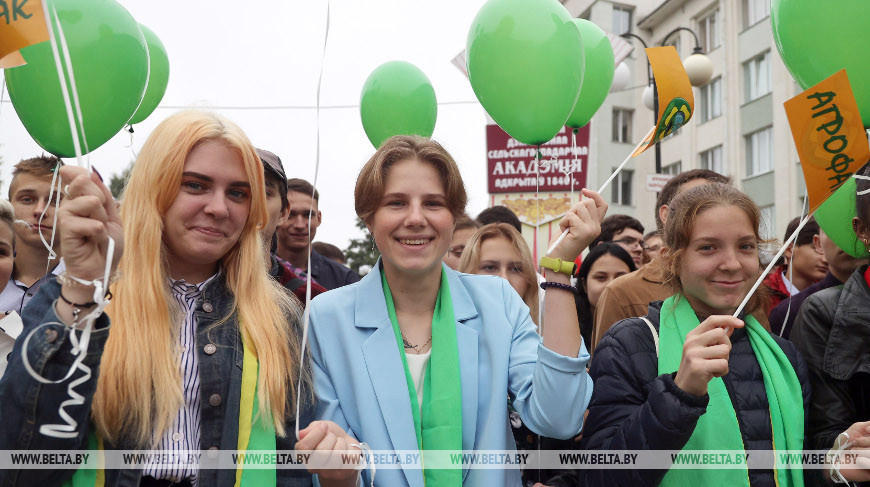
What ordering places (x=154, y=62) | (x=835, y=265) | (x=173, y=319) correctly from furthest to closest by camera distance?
(x=154, y=62) → (x=835, y=265) → (x=173, y=319)

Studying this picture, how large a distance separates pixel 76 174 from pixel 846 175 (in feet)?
7.38

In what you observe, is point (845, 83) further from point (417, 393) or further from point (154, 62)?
point (154, 62)

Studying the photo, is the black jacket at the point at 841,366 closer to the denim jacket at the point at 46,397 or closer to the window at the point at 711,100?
the denim jacket at the point at 46,397

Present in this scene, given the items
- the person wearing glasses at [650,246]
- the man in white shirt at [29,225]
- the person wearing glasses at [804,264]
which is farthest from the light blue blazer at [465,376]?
the person wearing glasses at [804,264]

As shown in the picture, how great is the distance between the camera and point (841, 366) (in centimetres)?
254

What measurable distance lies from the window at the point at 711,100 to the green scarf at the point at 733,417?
24.6 metres

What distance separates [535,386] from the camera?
2322 millimetres

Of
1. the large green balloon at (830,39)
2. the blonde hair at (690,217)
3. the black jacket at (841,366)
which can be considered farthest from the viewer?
the large green balloon at (830,39)

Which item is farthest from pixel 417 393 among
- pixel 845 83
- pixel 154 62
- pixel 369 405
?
pixel 154 62

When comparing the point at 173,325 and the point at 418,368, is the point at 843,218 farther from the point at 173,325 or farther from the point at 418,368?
the point at 173,325

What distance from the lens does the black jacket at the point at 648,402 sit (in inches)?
88.8

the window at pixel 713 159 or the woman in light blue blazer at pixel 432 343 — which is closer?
the woman in light blue blazer at pixel 432 343

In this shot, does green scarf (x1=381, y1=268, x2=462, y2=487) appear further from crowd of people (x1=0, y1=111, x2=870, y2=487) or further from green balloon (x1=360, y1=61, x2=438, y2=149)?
green balloon (x1=360, y1=61, x2=438, y2=149)

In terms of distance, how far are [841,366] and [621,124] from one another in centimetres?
3016
